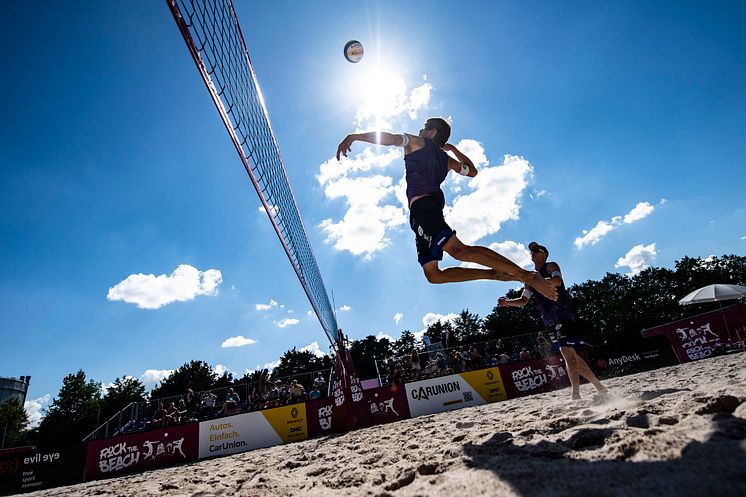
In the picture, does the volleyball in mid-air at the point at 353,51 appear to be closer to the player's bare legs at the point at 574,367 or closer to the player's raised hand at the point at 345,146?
the player's raised hand at the point at 345,146

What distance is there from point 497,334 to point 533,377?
38895 mm

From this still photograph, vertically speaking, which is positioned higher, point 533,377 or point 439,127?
point 439,127

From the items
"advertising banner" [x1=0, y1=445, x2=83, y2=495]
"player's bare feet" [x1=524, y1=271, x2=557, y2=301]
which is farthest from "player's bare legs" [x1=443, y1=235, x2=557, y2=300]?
"advertising banner" [x1=0, y1=445, x2=83, y2=495]

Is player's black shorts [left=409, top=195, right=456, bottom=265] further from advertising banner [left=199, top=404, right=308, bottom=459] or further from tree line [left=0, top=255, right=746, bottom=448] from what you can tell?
tree line [left=0, top=255, right=746, bottom=448]

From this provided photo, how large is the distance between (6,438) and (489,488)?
45261 millimetres

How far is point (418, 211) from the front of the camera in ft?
9.71

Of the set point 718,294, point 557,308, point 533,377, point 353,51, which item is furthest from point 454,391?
point 718,294

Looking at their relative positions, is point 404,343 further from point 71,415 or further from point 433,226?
point 433,226

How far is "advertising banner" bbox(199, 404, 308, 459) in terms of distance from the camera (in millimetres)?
8180

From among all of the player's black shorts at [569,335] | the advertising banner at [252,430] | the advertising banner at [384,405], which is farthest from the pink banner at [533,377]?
the player's black shorts at [569,335]

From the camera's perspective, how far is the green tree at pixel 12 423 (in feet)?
99.5

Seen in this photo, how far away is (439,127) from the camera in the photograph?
127 inches

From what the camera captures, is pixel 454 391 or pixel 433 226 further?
pixel 454 391

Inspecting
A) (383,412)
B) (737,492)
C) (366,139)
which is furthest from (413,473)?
(383,412)
